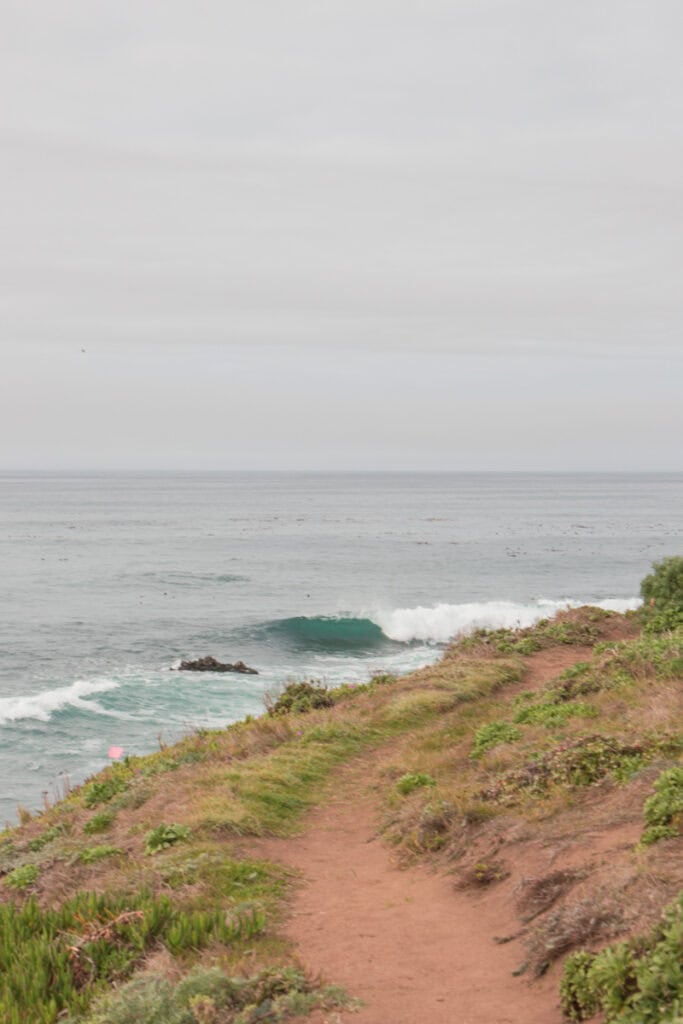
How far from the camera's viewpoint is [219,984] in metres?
6.74

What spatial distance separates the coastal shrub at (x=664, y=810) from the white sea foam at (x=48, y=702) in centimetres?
2471

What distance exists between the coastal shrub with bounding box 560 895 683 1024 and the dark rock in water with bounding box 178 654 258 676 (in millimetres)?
31882

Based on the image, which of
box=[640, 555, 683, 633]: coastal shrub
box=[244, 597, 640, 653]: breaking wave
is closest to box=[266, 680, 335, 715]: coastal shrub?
box=[640, 555, 683, 633]: coastal shrub

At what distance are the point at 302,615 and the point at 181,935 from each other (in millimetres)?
44041

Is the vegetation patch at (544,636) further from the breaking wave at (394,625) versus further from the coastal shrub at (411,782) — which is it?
the breaking wave at (394,625)

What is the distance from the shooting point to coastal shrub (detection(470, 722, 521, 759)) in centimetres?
1424

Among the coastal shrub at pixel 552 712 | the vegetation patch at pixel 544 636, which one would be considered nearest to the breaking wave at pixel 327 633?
the vegetation patch at pixel 544 636

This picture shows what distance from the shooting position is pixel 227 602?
187 ft

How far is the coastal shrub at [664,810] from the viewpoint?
27.1 feet

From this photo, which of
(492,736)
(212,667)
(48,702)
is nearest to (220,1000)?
(492,736)

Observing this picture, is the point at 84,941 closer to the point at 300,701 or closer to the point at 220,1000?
the point at 220,1000

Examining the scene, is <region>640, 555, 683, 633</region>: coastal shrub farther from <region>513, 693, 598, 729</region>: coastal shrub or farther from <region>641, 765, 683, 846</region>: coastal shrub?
<region>641, 765, 683, 846</region>: coastal shrub

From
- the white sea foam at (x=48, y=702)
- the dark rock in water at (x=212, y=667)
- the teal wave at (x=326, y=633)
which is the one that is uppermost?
the white sea foam at (x=48, y=702)

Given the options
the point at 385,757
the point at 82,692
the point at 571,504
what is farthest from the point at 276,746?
the point at 571,504
